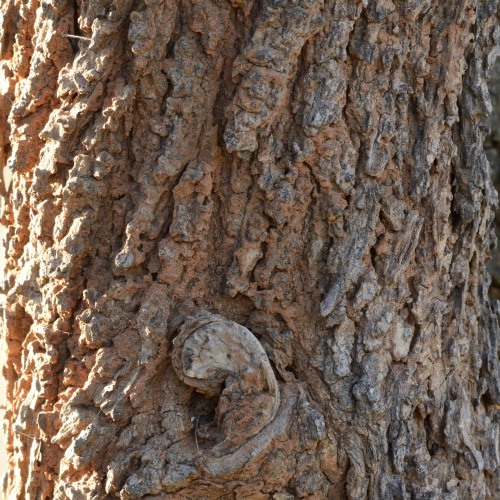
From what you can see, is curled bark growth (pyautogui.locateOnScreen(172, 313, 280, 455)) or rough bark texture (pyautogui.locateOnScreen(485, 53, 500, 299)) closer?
curled bark growth (pyautogui.locateOnScreen(172, 313, 280, 455))

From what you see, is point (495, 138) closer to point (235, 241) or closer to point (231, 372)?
point (235, 241)

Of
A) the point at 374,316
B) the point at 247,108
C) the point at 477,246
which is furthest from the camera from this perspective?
the point at 477,246

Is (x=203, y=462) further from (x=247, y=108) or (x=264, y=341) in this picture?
(x=247, y=108)

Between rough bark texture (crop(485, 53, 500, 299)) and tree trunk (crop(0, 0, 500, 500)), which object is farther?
rough bark texture (crop(485, 53, 500, 299))

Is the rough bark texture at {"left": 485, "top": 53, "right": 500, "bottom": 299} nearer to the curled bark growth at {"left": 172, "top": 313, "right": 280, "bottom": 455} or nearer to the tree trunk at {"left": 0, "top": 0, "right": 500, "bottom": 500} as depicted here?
the tree trunk at {"left": 0, "top": 0, "right": 500, "bottom": 500}

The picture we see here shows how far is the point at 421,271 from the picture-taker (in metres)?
1.82

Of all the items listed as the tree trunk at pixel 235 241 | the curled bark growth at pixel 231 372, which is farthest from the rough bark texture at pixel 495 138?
the curled bark growth at pixel 231 372

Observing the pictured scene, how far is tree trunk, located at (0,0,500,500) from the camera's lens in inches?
64.7

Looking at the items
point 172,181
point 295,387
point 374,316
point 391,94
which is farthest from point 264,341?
point 391,94

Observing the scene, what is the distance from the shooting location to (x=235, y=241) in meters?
1.71

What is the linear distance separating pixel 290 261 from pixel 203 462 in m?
0.48

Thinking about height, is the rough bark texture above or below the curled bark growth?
above

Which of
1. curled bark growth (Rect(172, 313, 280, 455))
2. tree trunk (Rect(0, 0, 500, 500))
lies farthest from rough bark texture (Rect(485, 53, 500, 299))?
curled bark growth (Rect(172, 313, 280, 455))

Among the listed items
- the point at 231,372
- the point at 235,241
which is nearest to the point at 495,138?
the point at 235,241
